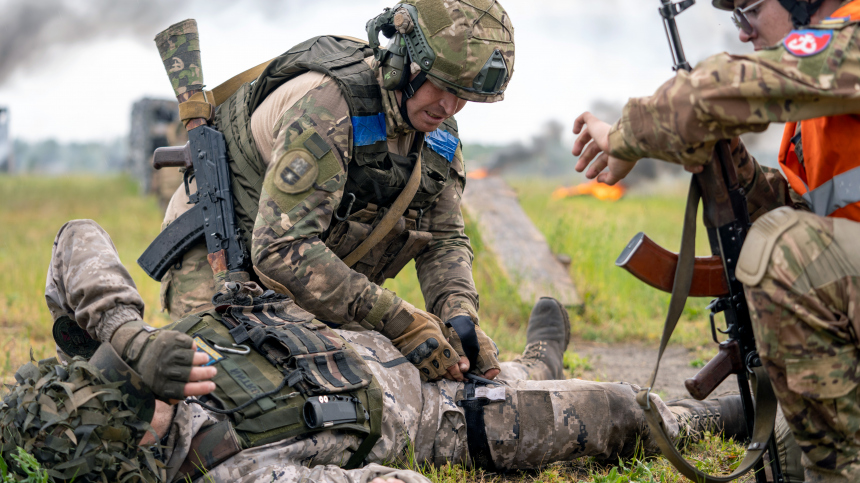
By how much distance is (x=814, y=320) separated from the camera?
2156mm

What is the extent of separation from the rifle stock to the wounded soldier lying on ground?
0.71m

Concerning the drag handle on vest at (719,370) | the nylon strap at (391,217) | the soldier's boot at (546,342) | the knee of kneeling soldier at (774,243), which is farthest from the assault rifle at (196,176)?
the knee of kneeling soldier at (774,243)

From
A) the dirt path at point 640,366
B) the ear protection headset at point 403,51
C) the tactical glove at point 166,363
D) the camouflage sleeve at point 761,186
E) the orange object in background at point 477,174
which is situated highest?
the ear protection headset at point 403,51

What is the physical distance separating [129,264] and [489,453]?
6210 mm

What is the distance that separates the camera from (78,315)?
2.58m

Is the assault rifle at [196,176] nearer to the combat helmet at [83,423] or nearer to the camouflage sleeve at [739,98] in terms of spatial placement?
the combat helmet at [83,423]

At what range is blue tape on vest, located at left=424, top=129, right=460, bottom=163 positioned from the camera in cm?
375

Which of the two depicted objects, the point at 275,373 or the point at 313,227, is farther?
the point at 313,227

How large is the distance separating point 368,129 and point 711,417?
2113 millimetres

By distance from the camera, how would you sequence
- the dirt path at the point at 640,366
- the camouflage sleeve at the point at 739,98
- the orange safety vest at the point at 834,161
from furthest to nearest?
the dirt path at the point at 640,366, the orange safety vest at the point at 834,161, the camouflage sleeve at the point at 739,98

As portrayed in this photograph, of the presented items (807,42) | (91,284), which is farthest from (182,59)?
(807,42)

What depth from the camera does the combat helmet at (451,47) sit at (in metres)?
3.20

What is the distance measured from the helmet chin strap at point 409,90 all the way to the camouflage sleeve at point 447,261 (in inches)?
26.6

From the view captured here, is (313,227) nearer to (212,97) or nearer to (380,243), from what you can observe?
(380,243)
